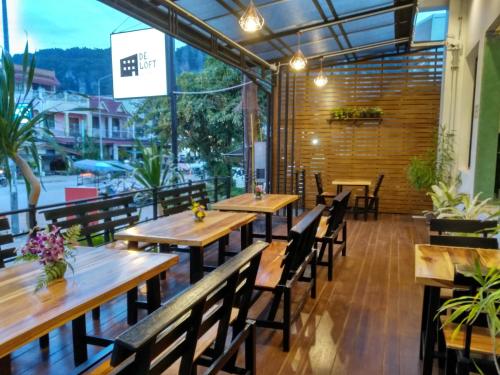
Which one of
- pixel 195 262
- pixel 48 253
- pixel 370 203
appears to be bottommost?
pixel 370 203

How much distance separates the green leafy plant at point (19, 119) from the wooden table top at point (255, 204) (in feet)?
6.18

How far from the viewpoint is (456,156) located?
616 centimetres

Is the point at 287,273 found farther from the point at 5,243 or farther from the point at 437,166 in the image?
the point at 437,166

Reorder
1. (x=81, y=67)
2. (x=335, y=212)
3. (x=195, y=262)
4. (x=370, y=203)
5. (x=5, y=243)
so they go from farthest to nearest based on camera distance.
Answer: (x=370, y=203) → (x=81, y=67) → (x=335, y=212) → (x=195, y=262) → (x=5, y=243)

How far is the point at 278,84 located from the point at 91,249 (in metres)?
6.36

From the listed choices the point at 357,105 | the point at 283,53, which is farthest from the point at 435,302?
the point at 357,105

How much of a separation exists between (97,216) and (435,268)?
113 inches

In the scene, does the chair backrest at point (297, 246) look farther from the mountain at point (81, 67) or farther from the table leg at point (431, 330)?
the mountain at point (81, 67)

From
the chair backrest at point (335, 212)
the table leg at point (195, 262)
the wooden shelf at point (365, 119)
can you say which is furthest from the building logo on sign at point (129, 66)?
the wooden shelf at point (365, 119)

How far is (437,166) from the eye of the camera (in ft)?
21.9

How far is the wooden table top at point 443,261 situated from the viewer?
1870 mm

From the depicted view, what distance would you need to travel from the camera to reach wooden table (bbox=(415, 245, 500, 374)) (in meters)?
1.88

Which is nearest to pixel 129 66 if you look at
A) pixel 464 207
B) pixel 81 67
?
pixel 81 67

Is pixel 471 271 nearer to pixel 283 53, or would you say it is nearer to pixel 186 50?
pixel 283 53
